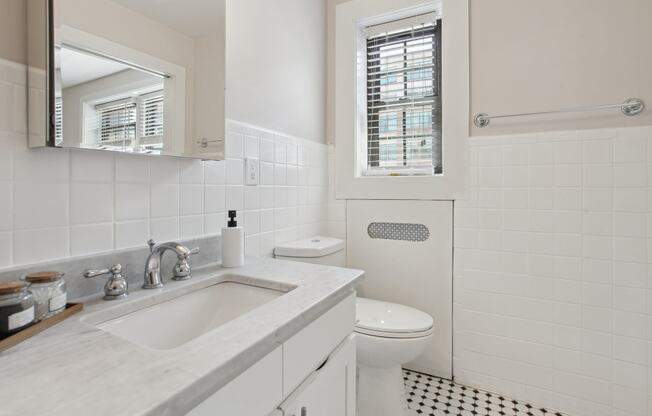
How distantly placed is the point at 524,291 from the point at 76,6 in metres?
1.89

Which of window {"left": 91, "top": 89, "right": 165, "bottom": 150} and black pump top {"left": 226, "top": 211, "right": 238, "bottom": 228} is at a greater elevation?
window {"left": 91, "top": 89, "right": 165, "bottom": 150}

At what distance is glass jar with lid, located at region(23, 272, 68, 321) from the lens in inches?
23.6

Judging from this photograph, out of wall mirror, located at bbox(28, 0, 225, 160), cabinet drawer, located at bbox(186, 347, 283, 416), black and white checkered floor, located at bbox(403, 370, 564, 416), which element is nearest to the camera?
cabinet drawer, located at bbox(186, 347, 283, 416)

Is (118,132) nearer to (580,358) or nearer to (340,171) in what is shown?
(340,171)

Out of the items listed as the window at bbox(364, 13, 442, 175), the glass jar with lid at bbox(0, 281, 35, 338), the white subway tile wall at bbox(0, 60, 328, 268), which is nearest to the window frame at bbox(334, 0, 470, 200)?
the window at bbox(364, 13, 442, 175)

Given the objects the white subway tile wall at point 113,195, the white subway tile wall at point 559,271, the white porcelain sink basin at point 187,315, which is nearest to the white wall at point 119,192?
the white subway tile wall at point 113,195

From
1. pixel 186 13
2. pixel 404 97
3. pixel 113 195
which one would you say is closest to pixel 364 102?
pixel 404 97

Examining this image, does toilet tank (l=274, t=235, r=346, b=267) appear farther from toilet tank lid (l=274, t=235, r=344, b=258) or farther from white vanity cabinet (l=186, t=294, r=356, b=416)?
white vanity cabinet (l=186, t=294, r=356, b=416)

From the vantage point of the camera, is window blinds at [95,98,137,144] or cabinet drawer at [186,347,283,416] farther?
window blinds at [95,98,137,144]

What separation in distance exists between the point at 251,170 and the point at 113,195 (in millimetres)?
545

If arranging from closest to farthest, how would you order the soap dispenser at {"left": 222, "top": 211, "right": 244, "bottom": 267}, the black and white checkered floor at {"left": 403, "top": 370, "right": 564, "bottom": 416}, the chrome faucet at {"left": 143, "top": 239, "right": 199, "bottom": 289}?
the chrome faucet at {"left": 143, "top": 239, "right": 199, "bottom": 289} < the soap dispenser at {"left": 222, "top": 211, "right": 244, "bottom": 267} < the black and white checkered floor at {"left": 403, "top": 370, "right": 564, "bottom": 416}

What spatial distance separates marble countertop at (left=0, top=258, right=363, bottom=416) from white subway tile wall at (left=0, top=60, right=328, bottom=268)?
0.18 m

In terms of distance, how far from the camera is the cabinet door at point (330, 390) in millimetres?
724

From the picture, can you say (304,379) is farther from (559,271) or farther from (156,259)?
(559,271)
